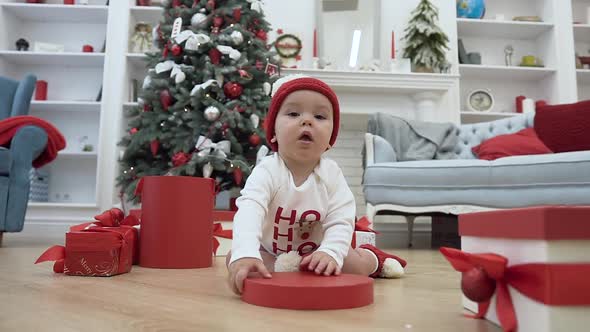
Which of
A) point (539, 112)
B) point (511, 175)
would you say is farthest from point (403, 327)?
point (539, 112)

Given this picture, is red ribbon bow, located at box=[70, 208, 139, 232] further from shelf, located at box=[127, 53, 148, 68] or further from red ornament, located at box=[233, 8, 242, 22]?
shelf, located at box=[127, 53, 148, 68]

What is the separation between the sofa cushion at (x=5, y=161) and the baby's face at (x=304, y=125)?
1735 millimetres

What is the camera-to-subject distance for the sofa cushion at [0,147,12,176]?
84.7 inches

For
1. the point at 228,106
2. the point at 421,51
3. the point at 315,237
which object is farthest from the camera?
the point at 421,51

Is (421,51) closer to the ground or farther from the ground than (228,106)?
farther from the ground

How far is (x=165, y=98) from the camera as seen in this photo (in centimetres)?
281

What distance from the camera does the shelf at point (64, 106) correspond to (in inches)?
153

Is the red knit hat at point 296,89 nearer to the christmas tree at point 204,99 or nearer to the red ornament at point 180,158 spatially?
the christmas tree at point 204,99

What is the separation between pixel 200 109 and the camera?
9.21 feet

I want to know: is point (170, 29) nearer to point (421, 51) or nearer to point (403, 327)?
point (421, 51)

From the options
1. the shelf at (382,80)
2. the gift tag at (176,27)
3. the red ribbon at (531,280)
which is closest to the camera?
the red ribbon at (531,280)

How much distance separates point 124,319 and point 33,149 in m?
1.90

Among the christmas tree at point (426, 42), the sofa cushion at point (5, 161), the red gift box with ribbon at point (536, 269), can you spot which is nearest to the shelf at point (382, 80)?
the christmas tree at point (426, 42)

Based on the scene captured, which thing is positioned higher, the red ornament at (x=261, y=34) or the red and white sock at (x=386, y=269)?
the red ornament at (x=261, y=34)
